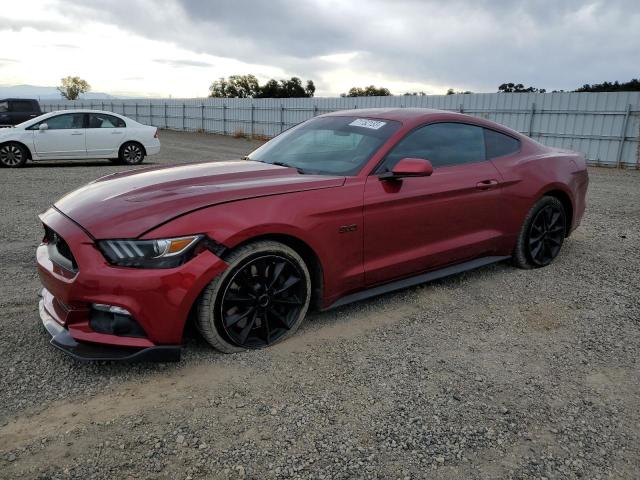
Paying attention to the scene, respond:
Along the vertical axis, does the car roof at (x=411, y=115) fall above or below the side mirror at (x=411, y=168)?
above

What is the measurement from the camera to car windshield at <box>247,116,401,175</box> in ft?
12.2

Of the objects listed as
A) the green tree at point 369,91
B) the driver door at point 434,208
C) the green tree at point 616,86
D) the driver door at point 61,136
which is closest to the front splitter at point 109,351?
the driver door at point 434,208

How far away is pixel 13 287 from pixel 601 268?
5.29 meters

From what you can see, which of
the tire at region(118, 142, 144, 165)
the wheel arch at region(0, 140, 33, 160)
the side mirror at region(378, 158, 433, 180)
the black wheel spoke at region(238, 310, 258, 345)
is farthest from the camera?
the tire at region(118, 142, 144, 165)

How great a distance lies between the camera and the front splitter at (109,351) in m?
2.74

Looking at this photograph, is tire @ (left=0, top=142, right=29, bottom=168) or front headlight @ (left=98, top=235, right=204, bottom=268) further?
tire @ (left=0, top=142, right=29, bottom=168)

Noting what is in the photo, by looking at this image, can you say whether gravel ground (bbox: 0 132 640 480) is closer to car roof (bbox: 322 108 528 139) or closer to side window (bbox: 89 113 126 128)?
car roof (bbox: 322 108 528 139)

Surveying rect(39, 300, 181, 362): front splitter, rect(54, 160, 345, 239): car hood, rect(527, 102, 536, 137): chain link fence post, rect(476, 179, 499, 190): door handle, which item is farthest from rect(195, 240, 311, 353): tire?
rect(527, 102, 536, 137): chain link fence post

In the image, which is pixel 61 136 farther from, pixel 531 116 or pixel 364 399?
pixel 531 116

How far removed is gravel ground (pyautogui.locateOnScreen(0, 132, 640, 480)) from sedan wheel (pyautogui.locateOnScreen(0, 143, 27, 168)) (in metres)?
9.65

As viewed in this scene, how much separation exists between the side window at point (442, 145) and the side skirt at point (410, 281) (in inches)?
33.0

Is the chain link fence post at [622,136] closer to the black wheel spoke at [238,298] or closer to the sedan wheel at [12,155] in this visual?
the black wheel spoke at [238,298]

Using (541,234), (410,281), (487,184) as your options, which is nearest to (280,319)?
(410,281)

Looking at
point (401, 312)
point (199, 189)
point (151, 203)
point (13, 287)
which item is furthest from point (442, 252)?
point (13, 287)
